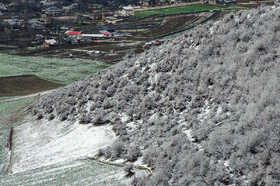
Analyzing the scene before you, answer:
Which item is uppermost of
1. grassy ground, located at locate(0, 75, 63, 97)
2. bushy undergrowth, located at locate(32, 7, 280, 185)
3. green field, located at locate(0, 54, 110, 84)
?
bushy undergrowth, located at locate(32, 7, 280, 185)

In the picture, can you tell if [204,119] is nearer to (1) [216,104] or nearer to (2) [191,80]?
(1) [216,104]

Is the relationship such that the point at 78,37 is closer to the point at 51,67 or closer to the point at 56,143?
the point at 51,67

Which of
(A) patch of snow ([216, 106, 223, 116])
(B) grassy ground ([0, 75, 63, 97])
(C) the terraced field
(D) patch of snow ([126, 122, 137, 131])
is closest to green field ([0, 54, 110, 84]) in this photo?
(B) grassy ground ([0, 75, 63, 97])

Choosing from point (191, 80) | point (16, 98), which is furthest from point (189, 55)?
point (16, 98)

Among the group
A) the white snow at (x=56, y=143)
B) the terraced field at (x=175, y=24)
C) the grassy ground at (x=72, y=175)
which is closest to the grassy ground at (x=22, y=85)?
the white snow at (x=56, y=143)

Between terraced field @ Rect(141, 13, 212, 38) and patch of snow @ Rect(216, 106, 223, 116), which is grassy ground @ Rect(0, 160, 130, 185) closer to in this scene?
patch of snow @ Rect(216, 106, 223, 116)

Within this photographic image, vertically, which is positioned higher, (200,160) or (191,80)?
(191,80)
